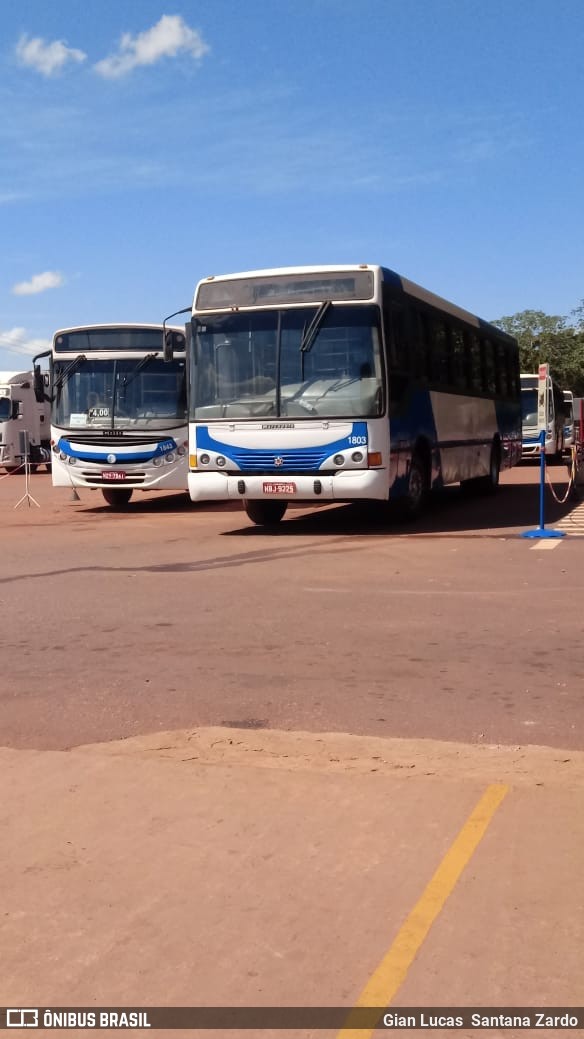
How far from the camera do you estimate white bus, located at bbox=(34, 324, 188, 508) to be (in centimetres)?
2144

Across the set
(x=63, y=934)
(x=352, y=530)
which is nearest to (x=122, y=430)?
(x=352, y=530)

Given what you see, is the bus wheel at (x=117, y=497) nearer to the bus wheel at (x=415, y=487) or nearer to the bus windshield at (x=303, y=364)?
the bus wheel at (x=415, y=487)

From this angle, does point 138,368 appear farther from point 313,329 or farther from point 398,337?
point 313,329

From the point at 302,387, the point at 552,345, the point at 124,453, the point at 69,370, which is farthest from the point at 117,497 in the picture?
the point at 552,345

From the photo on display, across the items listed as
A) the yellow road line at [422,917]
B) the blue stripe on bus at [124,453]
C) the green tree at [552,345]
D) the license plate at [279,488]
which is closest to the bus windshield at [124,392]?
the blue stripe on bus at [124,453]

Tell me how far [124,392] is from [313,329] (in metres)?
6.60

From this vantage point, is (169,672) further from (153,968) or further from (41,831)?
(153,968)

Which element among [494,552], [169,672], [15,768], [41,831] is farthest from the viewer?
[494,552]

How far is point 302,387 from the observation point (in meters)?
16.1

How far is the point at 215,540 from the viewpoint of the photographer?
53.4 feet

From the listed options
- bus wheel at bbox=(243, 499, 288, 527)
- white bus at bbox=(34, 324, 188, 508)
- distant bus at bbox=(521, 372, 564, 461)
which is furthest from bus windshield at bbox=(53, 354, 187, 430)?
distant bus at bbox=(521, 372, 564, 461)

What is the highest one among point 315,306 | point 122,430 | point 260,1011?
point 315,306

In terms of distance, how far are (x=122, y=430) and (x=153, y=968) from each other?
18339 millimetres

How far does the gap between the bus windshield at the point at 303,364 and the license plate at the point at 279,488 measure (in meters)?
0.90
